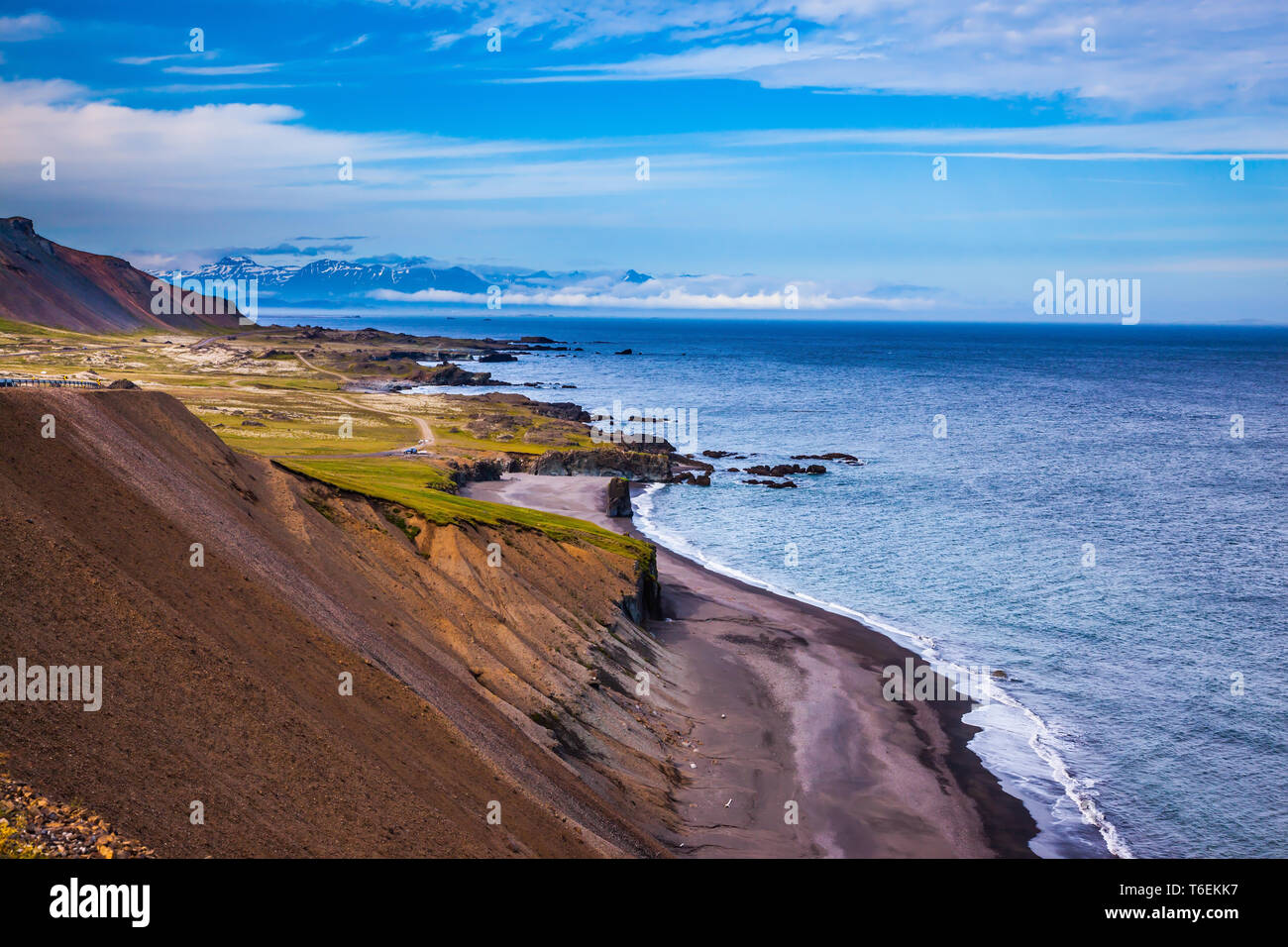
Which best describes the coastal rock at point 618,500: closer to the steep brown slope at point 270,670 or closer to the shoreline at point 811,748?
the shoreline at point 811,748

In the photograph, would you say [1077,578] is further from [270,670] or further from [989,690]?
[270,670]

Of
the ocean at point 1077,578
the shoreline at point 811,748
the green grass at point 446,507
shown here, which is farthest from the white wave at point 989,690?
the green grass at point 446,507

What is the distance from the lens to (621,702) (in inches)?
1239

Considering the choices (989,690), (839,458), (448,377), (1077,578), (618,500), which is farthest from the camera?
(448,377)

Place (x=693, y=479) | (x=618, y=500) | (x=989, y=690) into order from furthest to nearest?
(x=693, y=479), (x=618, y=500), (x=989, y=690)

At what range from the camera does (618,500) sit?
67.0 metres

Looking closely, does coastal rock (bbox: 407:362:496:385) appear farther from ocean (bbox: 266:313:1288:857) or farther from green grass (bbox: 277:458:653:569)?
green grass (bbox: 277:458:653:569)

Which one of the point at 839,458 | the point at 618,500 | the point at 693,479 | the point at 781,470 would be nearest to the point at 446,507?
the point at 618,500

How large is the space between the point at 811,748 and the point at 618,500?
3644 centimetres

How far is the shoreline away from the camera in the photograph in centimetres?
2644

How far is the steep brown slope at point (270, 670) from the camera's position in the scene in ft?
49.3

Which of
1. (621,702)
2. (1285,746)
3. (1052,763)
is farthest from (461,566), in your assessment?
(1285,746)

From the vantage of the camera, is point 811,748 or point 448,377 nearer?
point 811,748

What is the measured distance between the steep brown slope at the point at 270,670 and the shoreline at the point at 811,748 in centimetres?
255
